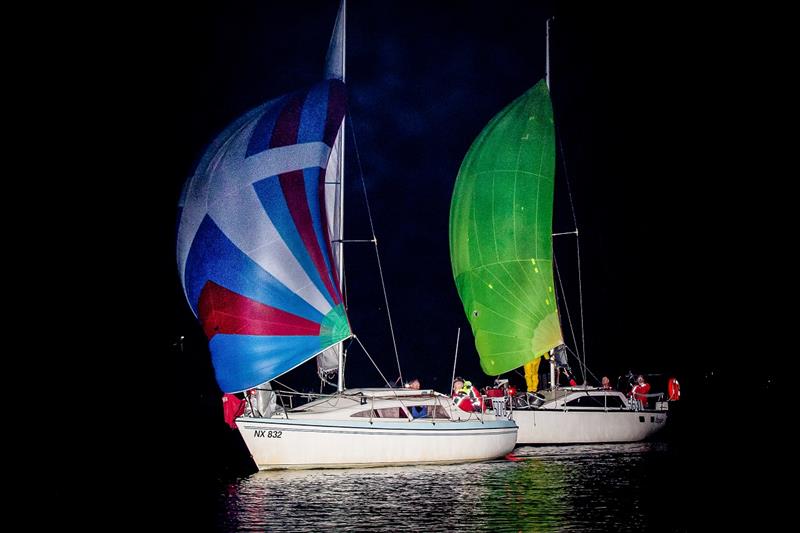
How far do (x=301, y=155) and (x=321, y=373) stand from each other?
6286mm

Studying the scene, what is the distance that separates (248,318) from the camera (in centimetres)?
2145

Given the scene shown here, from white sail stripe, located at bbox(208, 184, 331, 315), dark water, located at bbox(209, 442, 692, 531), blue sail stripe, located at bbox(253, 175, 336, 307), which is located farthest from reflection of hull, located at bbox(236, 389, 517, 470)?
blue sail stripe, located at bbox(253, 175, 336, 307)

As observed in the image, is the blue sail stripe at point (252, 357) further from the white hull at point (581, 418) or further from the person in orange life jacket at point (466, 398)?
the white hull at point (581, 418)

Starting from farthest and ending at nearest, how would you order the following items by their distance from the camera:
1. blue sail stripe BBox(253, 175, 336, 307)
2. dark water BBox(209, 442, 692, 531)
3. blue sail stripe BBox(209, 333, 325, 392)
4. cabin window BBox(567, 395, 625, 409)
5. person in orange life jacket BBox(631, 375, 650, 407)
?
Result: person in orange life jacket BBox(631, 375, 650, 407) < cabin window BBox(567, 395, 625, 409) < blue sail stripe BBox(253, 175, 336, 307) < blue sail stripe BBox(209, 333, 325, 392) < dark water BBox(209, 442, 692, 531)

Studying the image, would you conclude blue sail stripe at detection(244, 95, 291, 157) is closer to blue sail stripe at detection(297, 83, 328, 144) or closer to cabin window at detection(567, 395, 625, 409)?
blue sail stripe at detection(297, 83, 328, 144)

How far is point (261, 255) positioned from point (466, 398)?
6.40m

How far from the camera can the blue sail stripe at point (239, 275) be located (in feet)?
70.6

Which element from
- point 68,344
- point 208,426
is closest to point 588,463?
point 208,426

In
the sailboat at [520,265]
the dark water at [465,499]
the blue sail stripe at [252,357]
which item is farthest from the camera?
the sailboat at [520,265]

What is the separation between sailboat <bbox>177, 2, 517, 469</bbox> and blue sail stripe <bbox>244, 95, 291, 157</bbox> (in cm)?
3

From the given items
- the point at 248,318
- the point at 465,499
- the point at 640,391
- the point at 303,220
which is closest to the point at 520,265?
the point at 640,391

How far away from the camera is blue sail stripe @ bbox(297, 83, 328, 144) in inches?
891

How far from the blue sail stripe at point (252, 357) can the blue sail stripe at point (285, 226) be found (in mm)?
1353

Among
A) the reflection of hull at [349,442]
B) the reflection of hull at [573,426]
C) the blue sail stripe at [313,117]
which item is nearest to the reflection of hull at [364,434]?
the reflection of hull at [349,442]
